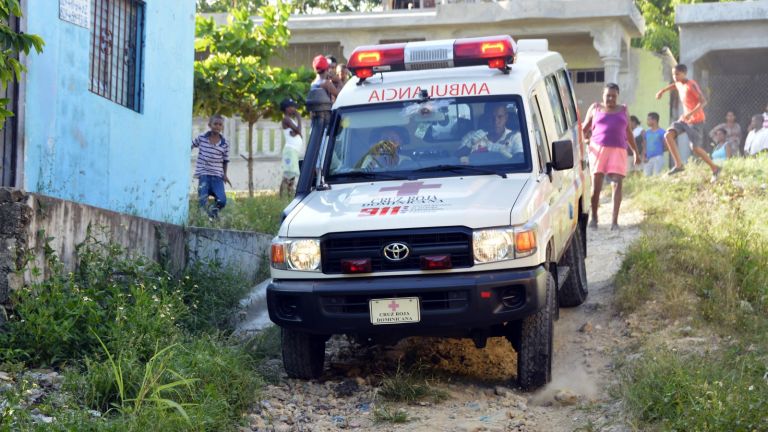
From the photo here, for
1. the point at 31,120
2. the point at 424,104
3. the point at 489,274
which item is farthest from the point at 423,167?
the point at 31,120

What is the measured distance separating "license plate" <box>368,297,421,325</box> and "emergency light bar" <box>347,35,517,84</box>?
2002mm

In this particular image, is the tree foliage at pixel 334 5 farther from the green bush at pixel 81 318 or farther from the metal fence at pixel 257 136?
the green bush at pixel 81 318

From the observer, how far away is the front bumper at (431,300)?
6355 millimetres

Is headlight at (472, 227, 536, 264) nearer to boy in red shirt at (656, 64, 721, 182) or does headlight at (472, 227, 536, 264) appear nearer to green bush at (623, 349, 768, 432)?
green bush at (623, 349, 768, 432)

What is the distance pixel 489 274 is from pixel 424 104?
5.20ft

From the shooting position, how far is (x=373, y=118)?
7559mm

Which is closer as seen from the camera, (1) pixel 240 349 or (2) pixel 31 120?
(1) pixel 240 349

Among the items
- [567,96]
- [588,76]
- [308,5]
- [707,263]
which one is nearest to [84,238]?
[567,96]

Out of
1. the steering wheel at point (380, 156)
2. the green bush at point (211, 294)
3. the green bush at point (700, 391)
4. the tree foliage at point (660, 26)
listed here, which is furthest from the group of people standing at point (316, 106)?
the tree foliage at point (660, 26)

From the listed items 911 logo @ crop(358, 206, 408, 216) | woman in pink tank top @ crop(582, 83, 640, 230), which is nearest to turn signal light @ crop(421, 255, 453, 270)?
911 logo @ crop(358, 206, 408, 216)

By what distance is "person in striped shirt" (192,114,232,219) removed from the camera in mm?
12203

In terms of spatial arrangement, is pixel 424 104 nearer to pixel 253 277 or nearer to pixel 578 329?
pixel 578 329

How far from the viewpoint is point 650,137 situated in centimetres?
1825

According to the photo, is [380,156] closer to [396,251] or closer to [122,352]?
[396,251]
